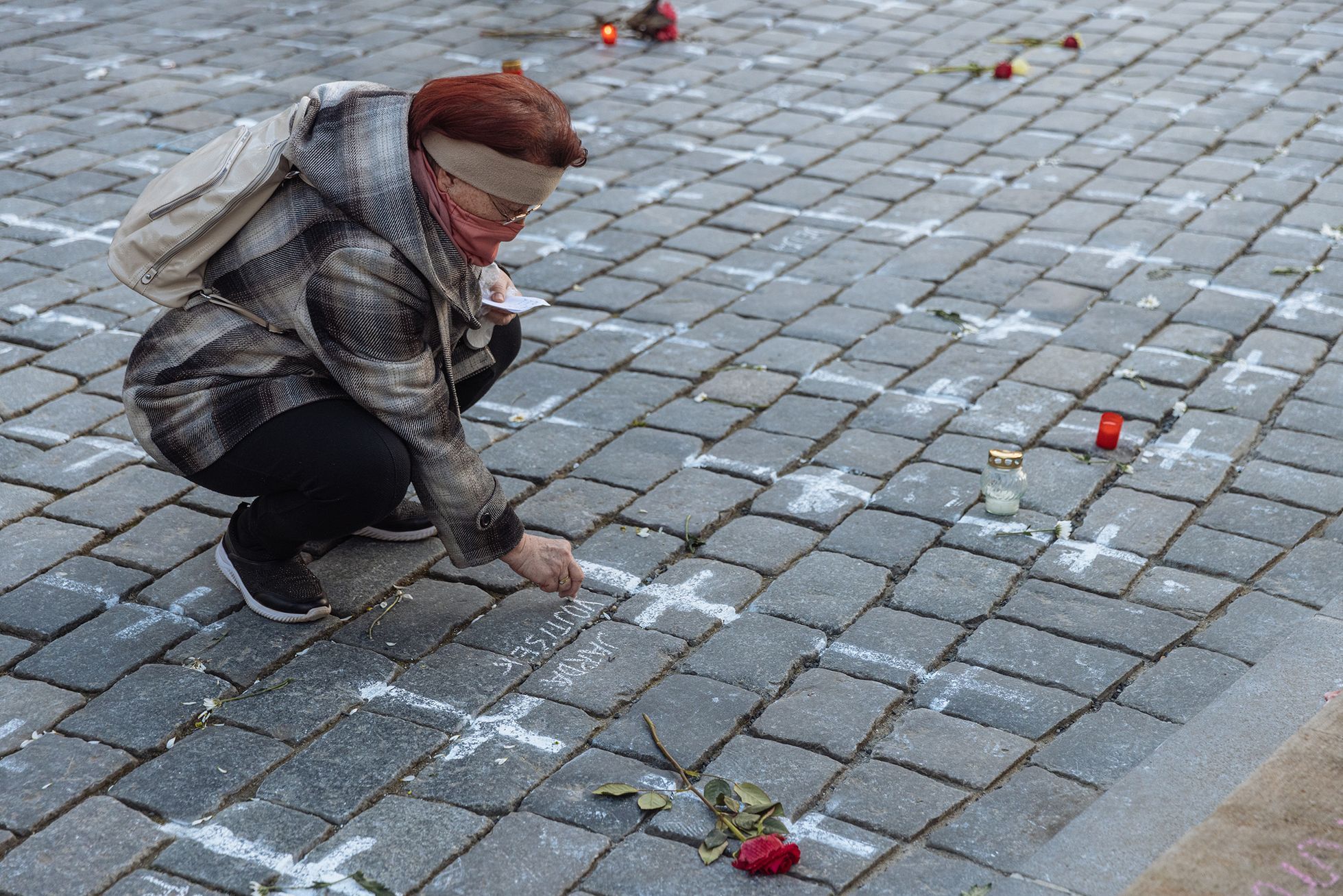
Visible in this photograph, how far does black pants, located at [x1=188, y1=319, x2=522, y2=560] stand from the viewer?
10.4ft

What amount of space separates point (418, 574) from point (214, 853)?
43.0 inches

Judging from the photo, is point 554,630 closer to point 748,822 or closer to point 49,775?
point 748,822

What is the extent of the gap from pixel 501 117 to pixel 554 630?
1.26 m

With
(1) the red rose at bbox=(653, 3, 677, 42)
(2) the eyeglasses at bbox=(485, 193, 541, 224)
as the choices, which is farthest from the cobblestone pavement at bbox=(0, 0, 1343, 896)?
(1) the red rose at bbox=(653, 3, 677, 42)

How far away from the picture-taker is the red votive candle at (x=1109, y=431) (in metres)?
4.12

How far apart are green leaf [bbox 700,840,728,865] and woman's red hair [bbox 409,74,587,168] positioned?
1451 millimetres

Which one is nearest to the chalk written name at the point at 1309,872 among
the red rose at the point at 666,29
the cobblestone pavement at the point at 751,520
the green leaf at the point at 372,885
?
the cobblestone pavement at the point at 751,520

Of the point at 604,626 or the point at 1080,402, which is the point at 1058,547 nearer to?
the point at 1080,402

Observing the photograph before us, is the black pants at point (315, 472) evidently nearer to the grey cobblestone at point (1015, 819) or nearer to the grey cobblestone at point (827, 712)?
the grey cobblestone at point (827, 712)

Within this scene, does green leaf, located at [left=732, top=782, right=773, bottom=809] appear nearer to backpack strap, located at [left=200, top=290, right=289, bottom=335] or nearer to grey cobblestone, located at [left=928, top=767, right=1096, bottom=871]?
grey cobblestone, located at [left=928, top=767, right=1096, bottom=871]

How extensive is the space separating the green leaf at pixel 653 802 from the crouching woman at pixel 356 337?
70cm

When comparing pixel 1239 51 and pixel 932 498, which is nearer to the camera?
pixel 932 498

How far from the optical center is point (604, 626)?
3432mm

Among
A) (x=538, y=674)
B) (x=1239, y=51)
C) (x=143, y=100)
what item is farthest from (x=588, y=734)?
(x=1239, y=51)
